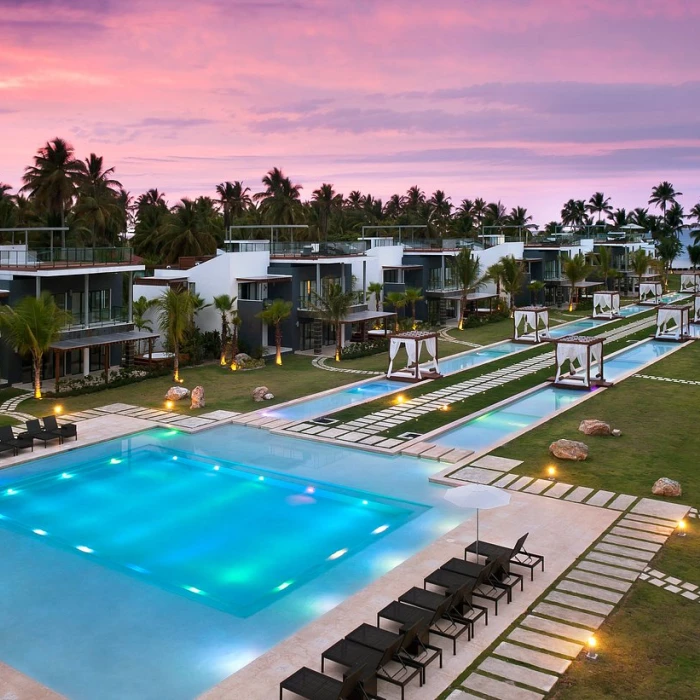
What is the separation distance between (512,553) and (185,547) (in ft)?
22.5

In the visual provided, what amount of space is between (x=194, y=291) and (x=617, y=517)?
90.2ft

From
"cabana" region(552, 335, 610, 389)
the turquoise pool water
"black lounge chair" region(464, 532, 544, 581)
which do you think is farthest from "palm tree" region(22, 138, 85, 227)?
"black lounge chair" region(464, 532, 544, 581)


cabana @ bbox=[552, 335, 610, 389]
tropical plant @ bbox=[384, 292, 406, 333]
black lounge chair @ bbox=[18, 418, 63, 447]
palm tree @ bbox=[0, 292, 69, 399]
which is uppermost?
tropical plant @ bbox=[384, 292, 406, 333]

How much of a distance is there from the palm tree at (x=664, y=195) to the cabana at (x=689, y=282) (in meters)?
48.1

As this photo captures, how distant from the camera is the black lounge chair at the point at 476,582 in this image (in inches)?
525

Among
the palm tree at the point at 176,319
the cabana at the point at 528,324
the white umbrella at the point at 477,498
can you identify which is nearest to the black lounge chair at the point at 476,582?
the white umbrella at the point at 477,498

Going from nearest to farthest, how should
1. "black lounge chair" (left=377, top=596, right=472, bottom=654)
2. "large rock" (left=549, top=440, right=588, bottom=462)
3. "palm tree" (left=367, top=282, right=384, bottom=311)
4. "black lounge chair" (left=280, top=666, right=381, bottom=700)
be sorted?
"black lounge chair" (left=280, top=666, right=381, bottom=700)
"black lounge chair" (left=377, top=596, right=472, bottom=654)
"large rock" (left=549, top=440, right=588, bottom=462)
"palm tree" (left=367, top=282, right=384, bottom=311)

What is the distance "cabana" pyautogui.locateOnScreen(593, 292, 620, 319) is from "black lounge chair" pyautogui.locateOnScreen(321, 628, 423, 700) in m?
49.9

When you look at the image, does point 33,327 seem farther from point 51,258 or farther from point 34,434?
point 34,434

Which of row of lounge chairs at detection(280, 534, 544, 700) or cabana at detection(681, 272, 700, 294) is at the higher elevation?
cabana at detection(681, 272, 700, 294)

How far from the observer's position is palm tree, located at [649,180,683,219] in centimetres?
12483

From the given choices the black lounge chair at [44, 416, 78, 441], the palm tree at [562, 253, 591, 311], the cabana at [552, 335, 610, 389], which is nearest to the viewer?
the black lounge chair at [44, 416, 78, 441]

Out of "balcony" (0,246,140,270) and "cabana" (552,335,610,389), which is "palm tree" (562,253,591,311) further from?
"balcony" (0,246,140,270)

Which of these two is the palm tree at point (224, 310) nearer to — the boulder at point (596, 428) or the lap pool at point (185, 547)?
the lap pool at point (185, 547)
